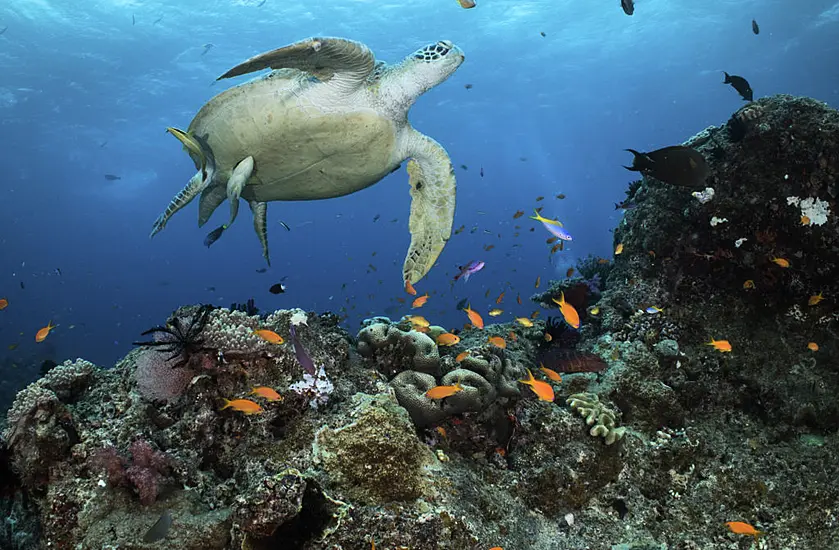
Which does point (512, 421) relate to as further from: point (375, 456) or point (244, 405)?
point (244, 405)

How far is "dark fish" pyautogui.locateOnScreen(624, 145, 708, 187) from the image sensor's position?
3395mm

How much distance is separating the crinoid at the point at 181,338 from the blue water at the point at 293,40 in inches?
270

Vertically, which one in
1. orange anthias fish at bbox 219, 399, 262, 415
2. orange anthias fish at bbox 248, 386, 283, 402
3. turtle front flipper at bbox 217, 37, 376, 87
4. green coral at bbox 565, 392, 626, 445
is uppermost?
turtle front flipper at bbox 217, 37, 376, 87

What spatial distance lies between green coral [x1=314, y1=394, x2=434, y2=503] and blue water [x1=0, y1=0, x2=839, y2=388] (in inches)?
294

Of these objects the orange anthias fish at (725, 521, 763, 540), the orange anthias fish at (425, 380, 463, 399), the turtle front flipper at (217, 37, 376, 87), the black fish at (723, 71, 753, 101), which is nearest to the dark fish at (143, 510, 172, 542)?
the orange anthias fish at (425, 380, 463, 399)

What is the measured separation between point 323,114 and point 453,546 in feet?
13.3

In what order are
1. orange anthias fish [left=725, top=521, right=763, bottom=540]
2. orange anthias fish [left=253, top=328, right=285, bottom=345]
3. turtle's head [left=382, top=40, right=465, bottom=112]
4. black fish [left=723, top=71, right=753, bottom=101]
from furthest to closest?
black fish [left=723, top=71, right=753, bottom=101]
turtle's head [left=382, top=40, right=465, bottom=112]
orange anthias fish [left=253, top=328, right=285, bottom=345]
orange anthias fish [left=725, top=521, right=763, bottom=540]

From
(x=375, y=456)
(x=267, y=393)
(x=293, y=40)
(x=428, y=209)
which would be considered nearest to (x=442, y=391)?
(x=375, y=456)

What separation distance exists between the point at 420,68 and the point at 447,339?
2933 millimetres

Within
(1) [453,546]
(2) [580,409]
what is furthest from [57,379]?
(2) [580,409]

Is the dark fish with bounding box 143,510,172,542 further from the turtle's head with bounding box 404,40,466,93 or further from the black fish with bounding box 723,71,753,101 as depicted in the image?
the black fish with bounding box 723,71,753,101

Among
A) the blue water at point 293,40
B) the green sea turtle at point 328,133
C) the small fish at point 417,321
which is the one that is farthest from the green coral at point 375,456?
the blue water at point 293,40

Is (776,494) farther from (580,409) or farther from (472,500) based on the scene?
(472,500)

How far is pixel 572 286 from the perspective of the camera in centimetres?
603
